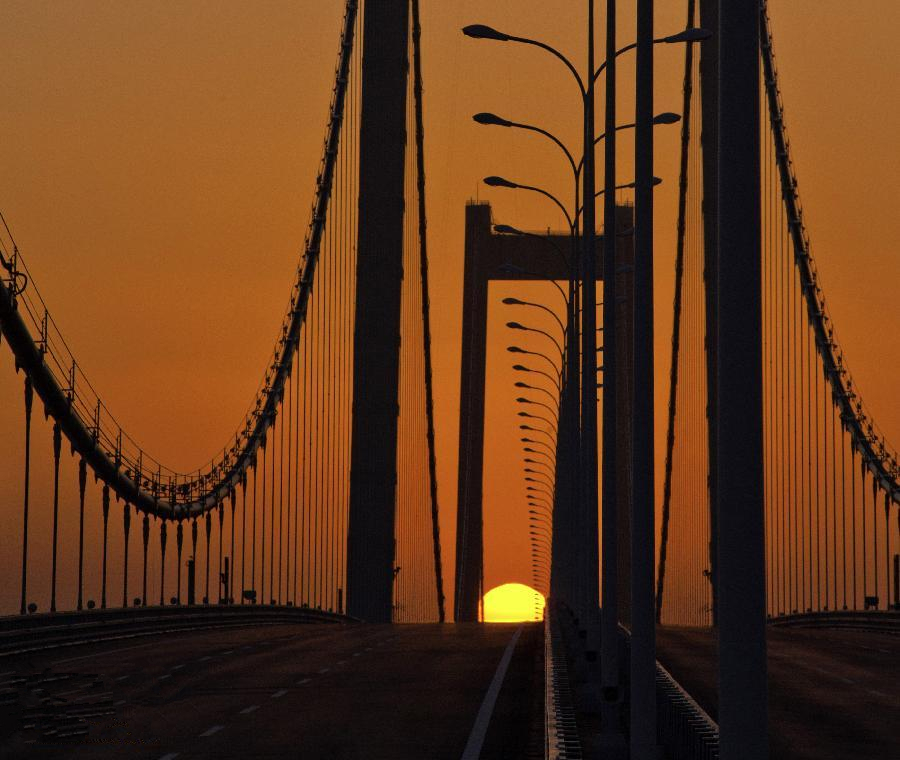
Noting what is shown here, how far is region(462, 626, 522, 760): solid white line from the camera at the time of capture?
19.2 meters

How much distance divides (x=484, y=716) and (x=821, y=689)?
8.81 metres

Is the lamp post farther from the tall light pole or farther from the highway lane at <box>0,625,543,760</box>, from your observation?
the highway lane at <box>0,625,543,760</box>

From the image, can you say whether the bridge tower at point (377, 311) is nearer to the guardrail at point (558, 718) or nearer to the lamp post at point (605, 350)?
the lamp post at point (605, 350)

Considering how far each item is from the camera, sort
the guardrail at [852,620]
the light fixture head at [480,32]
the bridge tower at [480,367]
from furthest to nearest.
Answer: the bridge tower at [480,367], the guardrail at [852,620], the light fixture head at [480,32]

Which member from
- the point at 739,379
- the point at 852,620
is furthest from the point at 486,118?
the point at 852,620

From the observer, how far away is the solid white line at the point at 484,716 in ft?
63.2

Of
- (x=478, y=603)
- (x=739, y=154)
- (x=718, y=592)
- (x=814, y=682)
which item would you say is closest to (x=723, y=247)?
(x=739, y=154)

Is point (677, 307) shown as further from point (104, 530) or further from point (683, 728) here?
point (683, 728)

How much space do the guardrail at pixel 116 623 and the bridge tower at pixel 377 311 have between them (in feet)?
10.3

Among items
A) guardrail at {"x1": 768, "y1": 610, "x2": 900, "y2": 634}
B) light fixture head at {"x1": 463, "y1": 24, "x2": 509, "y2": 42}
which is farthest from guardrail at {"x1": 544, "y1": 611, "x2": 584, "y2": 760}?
guardrail at {"x1": 768, "y1": 610, "x2": 900, "y2": 634}

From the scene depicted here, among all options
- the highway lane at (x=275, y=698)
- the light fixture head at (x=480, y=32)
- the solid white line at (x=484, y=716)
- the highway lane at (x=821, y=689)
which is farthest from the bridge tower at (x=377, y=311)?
the light fixture head at (x=480, y=32)

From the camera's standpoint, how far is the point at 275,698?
26312mm

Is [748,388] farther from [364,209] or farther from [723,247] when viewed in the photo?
[364,209]

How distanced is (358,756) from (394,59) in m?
49.7
